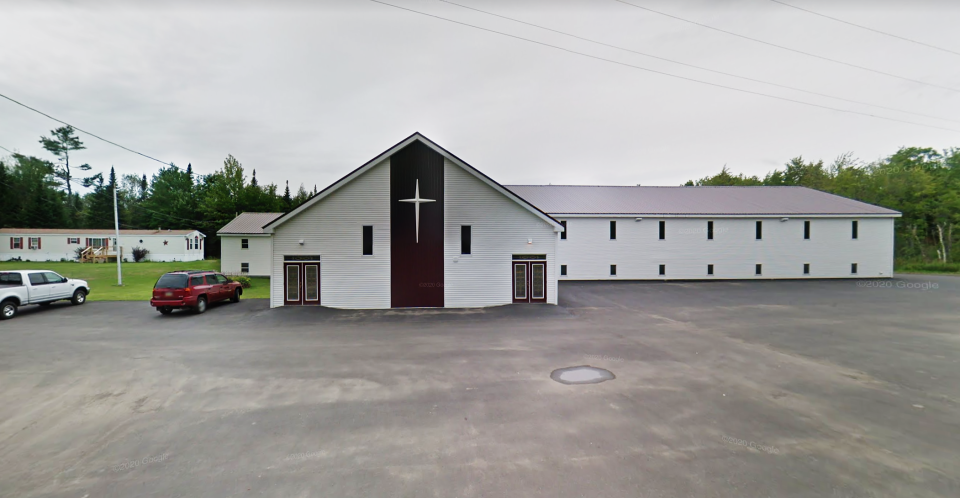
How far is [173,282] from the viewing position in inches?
572

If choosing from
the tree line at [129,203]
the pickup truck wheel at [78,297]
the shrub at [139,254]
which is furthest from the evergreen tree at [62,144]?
the pickup truck wheel at [78,297]

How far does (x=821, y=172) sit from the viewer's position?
5228 cm

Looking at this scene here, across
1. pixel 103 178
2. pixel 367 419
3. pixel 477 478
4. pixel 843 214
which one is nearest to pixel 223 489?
pixel 367 419

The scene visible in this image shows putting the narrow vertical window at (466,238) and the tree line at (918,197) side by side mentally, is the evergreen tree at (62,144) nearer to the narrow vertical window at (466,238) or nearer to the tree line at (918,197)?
the narrow vertical window at (466,238)

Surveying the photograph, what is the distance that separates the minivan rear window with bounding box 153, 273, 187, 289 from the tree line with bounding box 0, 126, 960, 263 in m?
17.1

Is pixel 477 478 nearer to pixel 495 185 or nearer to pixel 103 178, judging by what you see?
pixel 495 185

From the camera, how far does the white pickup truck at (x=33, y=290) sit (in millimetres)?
13980

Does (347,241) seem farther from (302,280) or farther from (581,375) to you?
(581,375)

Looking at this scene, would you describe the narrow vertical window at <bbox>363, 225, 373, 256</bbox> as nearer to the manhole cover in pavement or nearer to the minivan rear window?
the minivan rear window

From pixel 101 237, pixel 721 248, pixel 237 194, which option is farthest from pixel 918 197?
pixel 101 237

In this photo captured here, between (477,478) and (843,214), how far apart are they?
3818 centimetres

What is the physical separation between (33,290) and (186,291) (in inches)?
287

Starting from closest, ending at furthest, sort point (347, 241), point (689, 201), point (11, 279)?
point (11, 279), point (347, 241), point (689, 201)

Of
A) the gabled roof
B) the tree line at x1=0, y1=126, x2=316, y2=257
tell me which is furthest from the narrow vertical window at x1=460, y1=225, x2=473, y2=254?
the tree line at x1=0, y1=126, x2=316, y2=257
